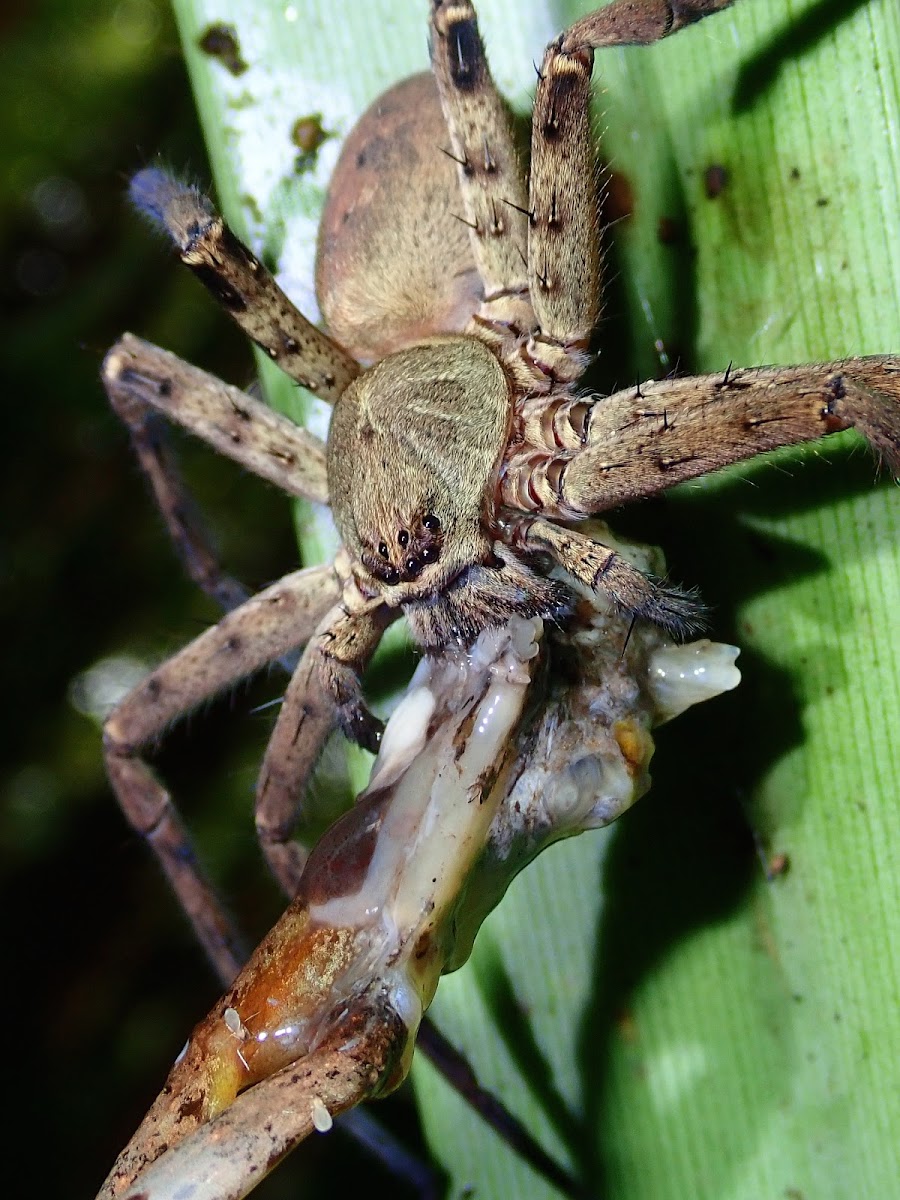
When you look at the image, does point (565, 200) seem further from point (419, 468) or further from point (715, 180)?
point (419, 468)

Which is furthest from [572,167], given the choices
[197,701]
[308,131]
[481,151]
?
[197,701]

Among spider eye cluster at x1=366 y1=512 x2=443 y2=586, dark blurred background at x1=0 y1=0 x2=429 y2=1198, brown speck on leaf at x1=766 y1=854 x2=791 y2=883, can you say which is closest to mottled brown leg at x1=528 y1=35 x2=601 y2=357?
spider eye cluster at x1=366 y1=512 x2=443 y2=586

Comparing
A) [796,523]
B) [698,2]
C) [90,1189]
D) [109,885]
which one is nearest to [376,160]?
[698,2]

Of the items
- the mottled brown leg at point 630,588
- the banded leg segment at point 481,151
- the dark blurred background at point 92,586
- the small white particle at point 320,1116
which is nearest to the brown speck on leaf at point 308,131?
the banded leg segment at point 481,151

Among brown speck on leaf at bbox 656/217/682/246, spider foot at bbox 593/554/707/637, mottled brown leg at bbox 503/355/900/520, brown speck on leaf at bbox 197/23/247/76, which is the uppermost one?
brown speck on leaf at bbox 197/23/247/76

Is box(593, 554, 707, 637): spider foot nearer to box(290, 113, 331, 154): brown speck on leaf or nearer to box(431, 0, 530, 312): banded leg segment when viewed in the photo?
box(431, 0, 530, 312): banded leg segment

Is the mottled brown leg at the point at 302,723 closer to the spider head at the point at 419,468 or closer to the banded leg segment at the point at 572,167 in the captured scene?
the spider head at the point at 419,468
